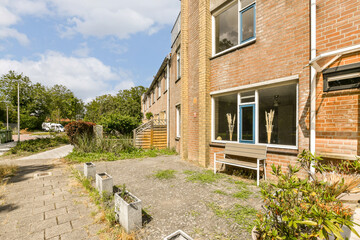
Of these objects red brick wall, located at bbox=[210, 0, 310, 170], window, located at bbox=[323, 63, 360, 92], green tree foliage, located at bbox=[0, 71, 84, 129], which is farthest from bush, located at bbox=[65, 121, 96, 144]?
green tree foliage, located at bbox=[0, 71, 84, 129]

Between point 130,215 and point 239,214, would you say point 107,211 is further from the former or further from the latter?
point 239,214

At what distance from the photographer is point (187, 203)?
3.94 meters

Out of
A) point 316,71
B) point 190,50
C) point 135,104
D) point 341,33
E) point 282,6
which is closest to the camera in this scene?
point 341,33

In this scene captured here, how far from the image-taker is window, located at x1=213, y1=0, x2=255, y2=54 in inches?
235

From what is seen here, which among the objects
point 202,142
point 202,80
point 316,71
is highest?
point 202,80

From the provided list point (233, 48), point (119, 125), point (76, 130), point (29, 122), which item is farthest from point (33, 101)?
point (233, 48)

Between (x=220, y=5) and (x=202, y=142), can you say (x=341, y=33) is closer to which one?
(x=220, y=5)

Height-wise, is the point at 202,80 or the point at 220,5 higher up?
the point at 220,5

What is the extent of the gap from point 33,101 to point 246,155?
1829 inches

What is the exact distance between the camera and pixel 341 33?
4.00m

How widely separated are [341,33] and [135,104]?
3374 cm

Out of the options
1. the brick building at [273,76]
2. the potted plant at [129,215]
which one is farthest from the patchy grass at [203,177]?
the potted plant at [129,215]

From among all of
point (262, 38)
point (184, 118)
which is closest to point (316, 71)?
point (262, 38)

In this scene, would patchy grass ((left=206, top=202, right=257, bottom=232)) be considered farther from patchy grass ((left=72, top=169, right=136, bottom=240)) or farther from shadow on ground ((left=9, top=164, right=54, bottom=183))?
shadow on ground ((left=9, top=164, right=54, bottom=183))
